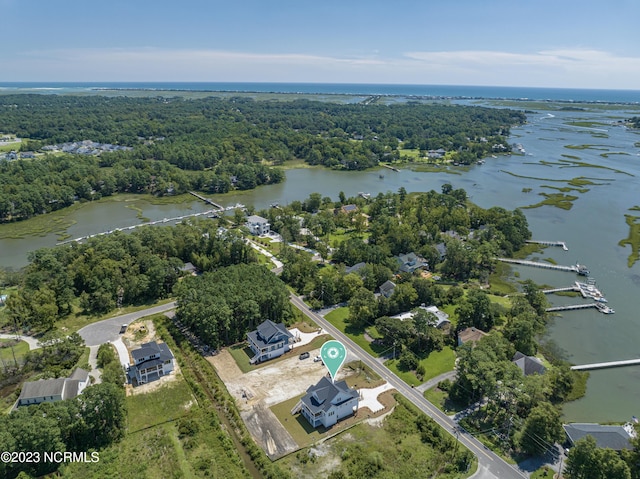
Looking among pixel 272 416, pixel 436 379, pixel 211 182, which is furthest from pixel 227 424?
pixel 211 182

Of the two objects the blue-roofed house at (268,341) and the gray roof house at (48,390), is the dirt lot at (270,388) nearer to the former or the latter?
the blue-roofed house at (268,341)

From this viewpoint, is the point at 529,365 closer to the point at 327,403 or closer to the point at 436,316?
Answer: the point at 436,316

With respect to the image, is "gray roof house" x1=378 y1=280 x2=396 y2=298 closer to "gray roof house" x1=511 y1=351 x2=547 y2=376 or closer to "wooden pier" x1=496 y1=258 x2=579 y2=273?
"gray roof house" x1=511 y1=351 x2=547 y2=376

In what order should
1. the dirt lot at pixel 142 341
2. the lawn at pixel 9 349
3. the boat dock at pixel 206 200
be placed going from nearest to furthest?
1. the dirt lot at pixel 142 341
2. the lawn at pixel 9 349
3. the boat dock at pixel 206 200

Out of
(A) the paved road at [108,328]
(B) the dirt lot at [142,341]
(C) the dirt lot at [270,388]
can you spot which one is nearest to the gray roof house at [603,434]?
(C) the dirt lot at [270,388]

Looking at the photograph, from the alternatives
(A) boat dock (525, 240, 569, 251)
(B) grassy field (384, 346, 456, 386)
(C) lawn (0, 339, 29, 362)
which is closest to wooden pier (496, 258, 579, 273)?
(A) boat dock (525, 240, 569, 251)

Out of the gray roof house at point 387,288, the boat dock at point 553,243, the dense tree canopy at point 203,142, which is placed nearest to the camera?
the gray roof house at point 387,288

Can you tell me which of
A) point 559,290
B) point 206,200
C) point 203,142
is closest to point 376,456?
point 559,290
